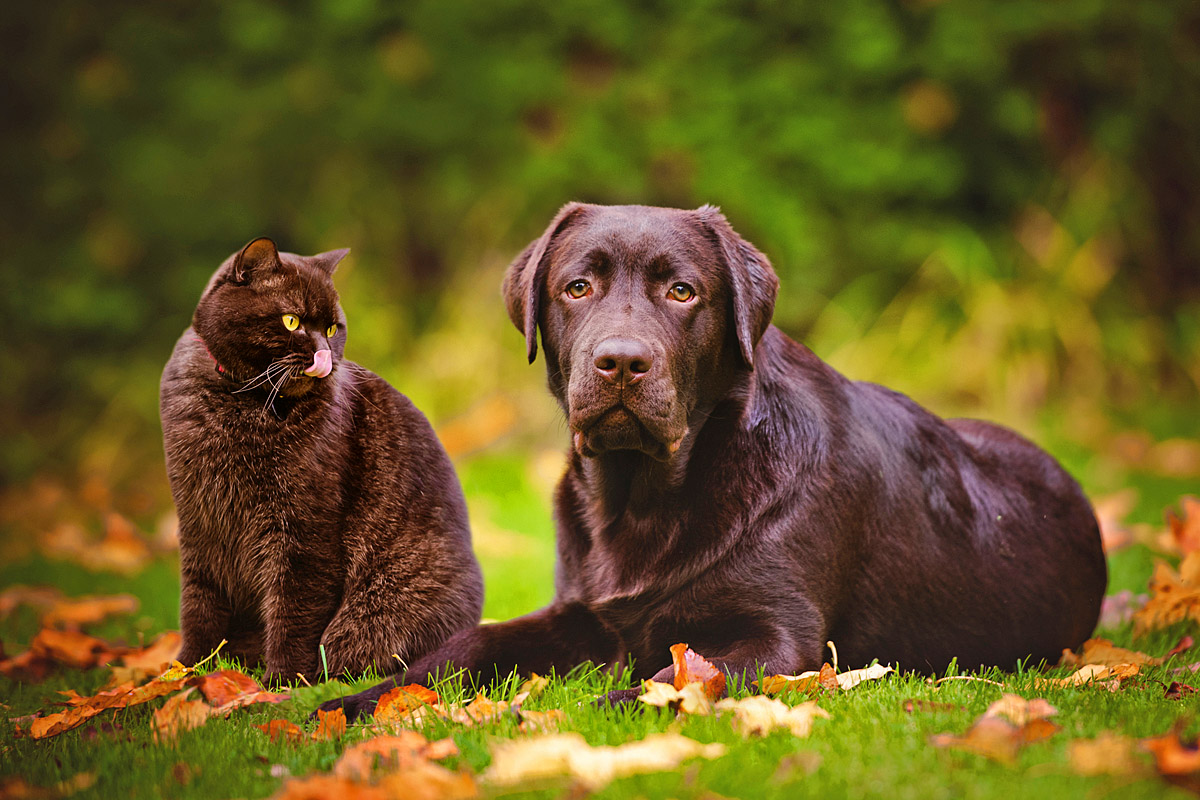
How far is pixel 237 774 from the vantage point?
219 cm

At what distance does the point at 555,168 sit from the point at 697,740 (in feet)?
20.9

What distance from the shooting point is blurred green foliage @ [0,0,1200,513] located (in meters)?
7.93

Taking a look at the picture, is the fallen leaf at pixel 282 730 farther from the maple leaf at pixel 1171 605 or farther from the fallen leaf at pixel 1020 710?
the maple leaf at pixel 1171 605

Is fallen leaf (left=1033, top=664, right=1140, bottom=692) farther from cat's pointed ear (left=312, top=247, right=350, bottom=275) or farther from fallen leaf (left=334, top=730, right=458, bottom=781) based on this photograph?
cat's pointed ear (left=312, top=247, right=350, bottom=275)

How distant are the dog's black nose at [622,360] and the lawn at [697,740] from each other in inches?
32.0

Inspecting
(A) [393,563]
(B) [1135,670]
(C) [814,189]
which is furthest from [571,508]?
(C) [814,189]

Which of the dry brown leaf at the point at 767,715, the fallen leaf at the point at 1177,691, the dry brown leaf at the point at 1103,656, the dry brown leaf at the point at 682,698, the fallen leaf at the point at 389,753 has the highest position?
the fallen leaf at the point at 389,753

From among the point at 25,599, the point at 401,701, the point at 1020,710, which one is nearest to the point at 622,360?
the point at 401,701

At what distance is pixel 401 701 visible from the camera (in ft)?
8.56

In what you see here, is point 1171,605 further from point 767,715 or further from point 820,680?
point 767,715

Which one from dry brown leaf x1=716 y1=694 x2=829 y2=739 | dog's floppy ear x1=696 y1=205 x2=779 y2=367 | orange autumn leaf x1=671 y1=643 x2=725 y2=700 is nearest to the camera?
dry brown leaf x1=716 y1=694 x2=829 y2=739

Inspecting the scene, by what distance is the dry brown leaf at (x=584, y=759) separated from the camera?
199 centimetres

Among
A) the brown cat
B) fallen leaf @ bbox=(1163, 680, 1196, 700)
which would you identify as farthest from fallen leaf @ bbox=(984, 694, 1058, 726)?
the brown cat

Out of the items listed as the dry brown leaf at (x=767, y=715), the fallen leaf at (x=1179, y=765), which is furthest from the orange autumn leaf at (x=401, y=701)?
the fallen leaf at (x=1179, y=765)
